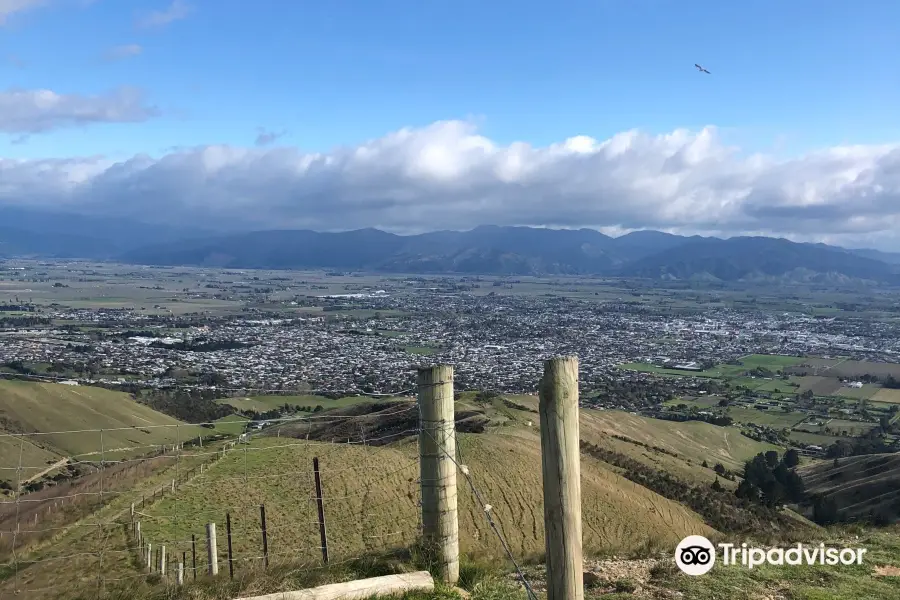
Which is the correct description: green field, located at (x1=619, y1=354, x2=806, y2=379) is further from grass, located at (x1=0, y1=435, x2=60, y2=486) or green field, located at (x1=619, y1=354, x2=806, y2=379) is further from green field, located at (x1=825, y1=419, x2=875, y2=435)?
grass, located at (x1=0, y1=435, x2=60, y2=486)

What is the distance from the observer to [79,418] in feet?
153

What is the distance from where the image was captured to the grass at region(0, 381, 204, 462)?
Answer: 40875 mm

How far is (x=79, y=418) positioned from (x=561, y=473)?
4960cm

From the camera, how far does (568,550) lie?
4.68 metres

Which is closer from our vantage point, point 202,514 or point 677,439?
point 202,514

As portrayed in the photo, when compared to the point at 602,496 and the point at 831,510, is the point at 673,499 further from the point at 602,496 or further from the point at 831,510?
the point at 831,510

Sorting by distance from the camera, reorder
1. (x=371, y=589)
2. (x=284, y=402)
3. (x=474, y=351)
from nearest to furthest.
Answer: (x=371, y=589) → (x=284, y=402) → (x=474, y=351)

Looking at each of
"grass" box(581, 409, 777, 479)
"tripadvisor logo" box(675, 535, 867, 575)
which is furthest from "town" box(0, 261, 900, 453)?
"tripadvisor logo" box(675, 535, 867, 575)

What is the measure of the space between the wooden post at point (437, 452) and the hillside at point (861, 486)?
83.6 feet

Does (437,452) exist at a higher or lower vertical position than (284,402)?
higher

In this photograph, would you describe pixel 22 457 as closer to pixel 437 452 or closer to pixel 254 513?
pixel 254 513

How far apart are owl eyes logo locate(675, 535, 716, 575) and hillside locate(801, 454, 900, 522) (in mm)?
21509

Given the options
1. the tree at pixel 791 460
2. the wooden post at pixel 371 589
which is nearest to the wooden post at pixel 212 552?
the wooden post at pixel 371 589

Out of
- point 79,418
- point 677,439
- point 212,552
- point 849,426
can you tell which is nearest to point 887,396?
point 849,426
